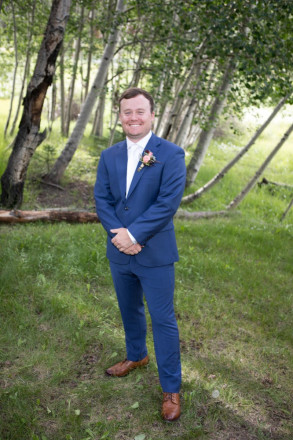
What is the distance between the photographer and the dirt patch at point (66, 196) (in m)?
8.79

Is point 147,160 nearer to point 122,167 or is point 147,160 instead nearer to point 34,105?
point 122,167

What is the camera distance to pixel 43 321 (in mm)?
4484

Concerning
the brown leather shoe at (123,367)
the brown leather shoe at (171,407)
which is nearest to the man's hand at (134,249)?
the brown leather shoe at (171,407)

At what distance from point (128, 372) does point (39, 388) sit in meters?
0.83

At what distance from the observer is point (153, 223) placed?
298cm

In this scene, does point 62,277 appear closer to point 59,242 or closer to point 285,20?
point 59,242

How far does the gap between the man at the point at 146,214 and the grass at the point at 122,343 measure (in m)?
0.44

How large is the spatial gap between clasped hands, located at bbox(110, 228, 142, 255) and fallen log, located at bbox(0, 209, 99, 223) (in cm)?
435

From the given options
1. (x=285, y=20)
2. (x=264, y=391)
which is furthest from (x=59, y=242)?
(x=285, y=20)

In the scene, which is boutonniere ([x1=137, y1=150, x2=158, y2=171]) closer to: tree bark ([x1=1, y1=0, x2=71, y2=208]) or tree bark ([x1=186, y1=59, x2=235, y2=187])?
tree bark ([x1=1, y1=0, x2=71, y2=208])

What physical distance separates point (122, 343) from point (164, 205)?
195 cm

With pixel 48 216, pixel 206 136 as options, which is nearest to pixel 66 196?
pixel 48 216

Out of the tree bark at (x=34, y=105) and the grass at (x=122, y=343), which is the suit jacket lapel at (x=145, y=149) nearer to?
the grass at (x=122, y=343)

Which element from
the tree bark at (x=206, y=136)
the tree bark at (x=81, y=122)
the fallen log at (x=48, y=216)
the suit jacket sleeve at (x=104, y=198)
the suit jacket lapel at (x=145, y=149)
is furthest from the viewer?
the tree bark at (x=206, y=136)
